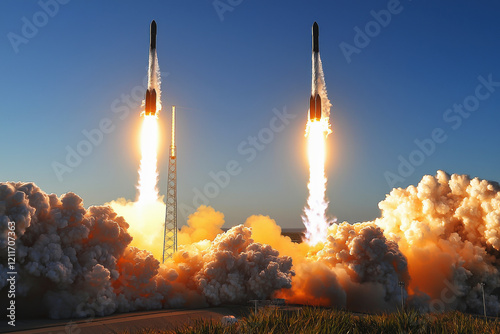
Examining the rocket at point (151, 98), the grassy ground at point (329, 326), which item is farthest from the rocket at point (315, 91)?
the grassy ground at point (329, 326)

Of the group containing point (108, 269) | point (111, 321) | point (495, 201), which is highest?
point (495, 201)

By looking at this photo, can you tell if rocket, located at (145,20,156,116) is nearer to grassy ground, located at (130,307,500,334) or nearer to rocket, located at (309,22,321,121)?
A: rocket, located at (309,22,321,121)

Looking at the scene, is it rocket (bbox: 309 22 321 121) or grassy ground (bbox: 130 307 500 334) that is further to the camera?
rocket (bbox: 309 22 321 121)

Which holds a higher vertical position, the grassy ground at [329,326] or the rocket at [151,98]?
the rocket at [151,98]

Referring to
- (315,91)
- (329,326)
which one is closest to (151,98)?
(315,91)

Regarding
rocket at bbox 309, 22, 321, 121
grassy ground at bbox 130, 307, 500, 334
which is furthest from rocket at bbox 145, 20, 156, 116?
grassy ground at bbox 130, 307, 500, 334

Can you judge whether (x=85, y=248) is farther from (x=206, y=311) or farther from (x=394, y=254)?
(x=394, y=254)

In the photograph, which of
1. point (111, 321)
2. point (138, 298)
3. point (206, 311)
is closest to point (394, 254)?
point (206, 311)

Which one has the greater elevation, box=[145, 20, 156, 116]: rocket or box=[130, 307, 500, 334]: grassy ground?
box=[145, 20, 156, 116]: rocket

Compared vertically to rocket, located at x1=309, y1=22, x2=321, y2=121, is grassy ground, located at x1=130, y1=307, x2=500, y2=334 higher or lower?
lower

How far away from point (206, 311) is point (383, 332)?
26.3m

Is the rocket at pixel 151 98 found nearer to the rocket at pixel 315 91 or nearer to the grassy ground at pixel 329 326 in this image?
the rocket at pixel 315 91

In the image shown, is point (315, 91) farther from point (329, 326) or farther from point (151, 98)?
point (329, 326)

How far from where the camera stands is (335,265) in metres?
58.0
